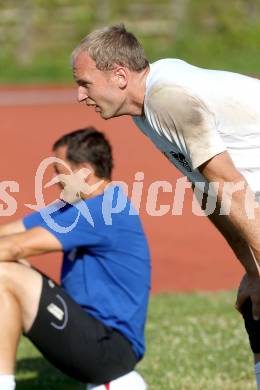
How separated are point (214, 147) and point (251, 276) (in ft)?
2.78

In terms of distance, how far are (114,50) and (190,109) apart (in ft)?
1.33

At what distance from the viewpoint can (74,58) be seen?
4164 mm

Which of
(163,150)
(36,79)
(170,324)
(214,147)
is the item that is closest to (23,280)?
(163,150)

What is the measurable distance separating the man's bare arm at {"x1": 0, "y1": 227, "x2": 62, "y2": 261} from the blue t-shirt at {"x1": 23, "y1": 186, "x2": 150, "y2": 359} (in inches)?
1.3

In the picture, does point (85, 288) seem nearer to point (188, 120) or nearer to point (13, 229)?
point (13, 229)

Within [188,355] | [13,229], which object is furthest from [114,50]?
[188,355]

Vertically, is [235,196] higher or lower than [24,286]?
higher

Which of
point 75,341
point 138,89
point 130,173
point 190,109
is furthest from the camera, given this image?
point 130,173

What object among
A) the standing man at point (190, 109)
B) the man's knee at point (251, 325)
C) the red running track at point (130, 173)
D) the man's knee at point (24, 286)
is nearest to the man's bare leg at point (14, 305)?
the man's knee at point (24, 286)

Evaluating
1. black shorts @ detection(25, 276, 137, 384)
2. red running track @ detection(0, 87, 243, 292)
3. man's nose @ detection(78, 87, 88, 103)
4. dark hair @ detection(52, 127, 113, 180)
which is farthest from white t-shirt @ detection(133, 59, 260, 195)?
red running track @ detection(0, 87, 243, 292)

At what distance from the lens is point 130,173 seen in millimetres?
14055

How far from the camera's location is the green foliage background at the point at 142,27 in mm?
24422

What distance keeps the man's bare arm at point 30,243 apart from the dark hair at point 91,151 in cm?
46

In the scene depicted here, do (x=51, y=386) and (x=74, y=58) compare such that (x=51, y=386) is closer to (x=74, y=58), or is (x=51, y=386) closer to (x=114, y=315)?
(x=114, y=315)
